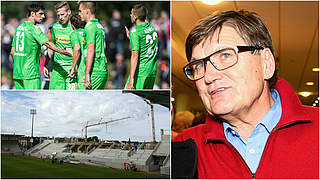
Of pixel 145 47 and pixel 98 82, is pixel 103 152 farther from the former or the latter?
pixel 145 47

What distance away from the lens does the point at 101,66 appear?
4.77 ft

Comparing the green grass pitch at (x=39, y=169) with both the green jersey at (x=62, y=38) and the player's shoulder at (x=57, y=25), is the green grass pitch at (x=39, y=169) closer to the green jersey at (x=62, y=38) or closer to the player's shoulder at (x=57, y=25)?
the green jersey at (x=62, y=38)

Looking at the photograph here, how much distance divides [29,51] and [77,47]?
225 mm

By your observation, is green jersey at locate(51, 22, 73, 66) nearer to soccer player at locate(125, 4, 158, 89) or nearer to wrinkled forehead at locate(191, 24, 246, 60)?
soccer player at locate(125, 4, 158, 89)

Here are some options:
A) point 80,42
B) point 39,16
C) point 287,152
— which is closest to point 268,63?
point 287,152

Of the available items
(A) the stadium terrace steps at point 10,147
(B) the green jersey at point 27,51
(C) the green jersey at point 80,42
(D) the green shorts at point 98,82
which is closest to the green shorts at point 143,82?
(D) the green shorts at point 98,82

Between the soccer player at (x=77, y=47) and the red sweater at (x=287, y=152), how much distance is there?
689 millimetres

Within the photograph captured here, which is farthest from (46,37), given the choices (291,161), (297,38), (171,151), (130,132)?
(297,38)

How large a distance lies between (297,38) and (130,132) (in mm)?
3036

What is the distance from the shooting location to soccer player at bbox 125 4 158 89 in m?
1.44

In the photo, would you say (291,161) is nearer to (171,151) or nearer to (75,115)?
(171,151)

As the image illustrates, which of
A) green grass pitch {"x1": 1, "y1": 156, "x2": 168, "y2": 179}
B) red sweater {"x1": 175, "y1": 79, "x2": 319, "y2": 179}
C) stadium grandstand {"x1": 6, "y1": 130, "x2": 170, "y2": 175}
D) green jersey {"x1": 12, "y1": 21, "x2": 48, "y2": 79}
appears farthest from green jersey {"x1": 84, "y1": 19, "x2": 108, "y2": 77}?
red sweater {"x1": 175, "y1": 79, "x2": 319, "y2": 179}

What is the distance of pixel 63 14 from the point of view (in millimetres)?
1479

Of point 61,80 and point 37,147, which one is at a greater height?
Result: point 61,80
